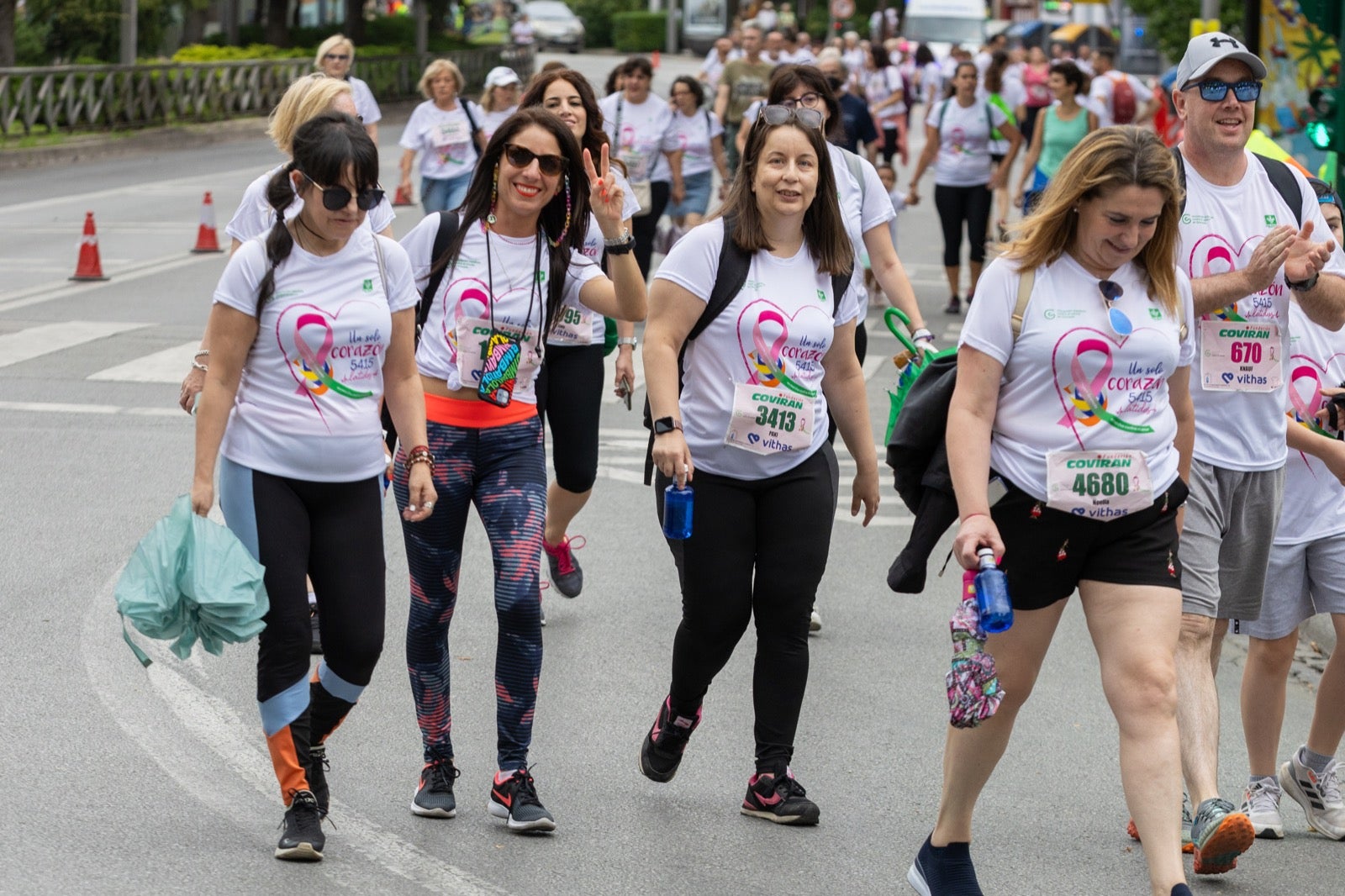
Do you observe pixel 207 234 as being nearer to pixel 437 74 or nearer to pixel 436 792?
pixel 437 74

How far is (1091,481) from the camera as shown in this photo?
4461mm

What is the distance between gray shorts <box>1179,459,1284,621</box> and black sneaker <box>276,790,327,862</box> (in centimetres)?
229

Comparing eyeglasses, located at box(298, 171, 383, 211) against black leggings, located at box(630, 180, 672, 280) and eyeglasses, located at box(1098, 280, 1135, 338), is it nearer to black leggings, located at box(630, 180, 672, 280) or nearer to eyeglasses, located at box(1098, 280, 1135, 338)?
eyeglasses, located at box(1098, 280, 1135, 338)

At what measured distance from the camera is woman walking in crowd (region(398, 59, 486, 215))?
13766 mm

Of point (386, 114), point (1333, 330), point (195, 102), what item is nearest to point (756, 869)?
point (1333, 330)

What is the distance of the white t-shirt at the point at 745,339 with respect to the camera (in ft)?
16.9

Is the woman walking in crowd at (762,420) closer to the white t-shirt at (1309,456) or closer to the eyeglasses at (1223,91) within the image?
the eyeglasses at (1223,91)

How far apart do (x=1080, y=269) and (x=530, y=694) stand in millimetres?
1845

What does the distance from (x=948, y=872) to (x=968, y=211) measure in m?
11.3

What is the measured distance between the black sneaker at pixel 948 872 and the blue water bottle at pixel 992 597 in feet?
2.25

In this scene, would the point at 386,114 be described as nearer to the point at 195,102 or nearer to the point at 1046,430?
the point at 195,102

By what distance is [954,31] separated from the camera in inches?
2148

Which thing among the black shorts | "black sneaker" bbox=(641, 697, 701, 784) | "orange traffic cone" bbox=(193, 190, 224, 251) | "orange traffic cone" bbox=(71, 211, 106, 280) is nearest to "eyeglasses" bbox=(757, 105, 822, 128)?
the black shorts

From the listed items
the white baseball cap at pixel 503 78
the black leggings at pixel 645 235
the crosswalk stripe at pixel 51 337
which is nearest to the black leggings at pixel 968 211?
the black leggings at pixel 645 235
